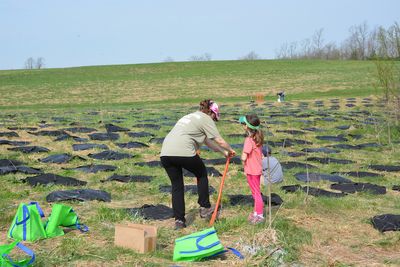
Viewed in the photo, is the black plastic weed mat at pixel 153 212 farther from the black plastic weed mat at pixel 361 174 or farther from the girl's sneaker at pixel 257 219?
the black plastic weed mat at pixel 361 174

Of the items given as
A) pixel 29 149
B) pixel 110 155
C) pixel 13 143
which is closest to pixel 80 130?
pixel 13 143

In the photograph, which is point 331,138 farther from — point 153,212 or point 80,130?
point 153,212

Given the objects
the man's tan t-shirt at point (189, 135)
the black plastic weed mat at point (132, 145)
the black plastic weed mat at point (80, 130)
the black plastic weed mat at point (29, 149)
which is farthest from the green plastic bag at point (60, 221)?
the black plastic weed mat at point (80, 130)

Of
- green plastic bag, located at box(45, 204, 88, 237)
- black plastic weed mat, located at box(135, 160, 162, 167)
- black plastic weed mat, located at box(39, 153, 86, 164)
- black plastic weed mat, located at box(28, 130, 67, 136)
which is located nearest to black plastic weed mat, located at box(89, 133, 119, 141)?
black plastic weed mat, located at box(28, 130, 67, 136)

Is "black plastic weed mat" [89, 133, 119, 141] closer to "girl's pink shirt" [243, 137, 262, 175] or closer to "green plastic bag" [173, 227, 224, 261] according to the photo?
"girl's pink shirt" [243, 137, 262, 175]

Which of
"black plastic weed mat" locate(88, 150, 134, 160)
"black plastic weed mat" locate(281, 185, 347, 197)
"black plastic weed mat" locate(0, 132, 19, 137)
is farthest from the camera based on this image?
"black plastic weed mat" locate(0, 132, 19, 137)

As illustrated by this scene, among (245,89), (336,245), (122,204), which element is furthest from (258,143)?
(245,89)

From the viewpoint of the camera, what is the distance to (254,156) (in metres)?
5.06

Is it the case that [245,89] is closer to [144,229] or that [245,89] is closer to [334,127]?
[334,127]

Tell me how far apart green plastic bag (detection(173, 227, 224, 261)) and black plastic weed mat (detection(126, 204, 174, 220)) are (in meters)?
1.20

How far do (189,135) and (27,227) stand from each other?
175 cm

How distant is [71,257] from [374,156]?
7339mm

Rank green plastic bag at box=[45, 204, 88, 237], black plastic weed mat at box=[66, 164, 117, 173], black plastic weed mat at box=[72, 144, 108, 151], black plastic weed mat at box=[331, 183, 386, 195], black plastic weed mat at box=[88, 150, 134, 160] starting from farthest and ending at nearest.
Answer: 1. black plastic weed mat at box=[72, 144, 108, 151]
2. black plastic weed mat at box=[88, 150, 134, 160]
3. black plastic weed mat at box=[66, 164, 117, 173]
4. black plastic weed mat at box=[331, 183, 386, 195]
5. green plastic bag at box=[45, 204, 88, 237]

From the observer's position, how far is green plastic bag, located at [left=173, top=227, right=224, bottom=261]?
4047 mm
